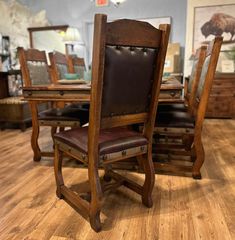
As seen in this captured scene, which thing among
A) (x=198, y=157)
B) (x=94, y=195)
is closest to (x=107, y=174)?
(x=94, y=195)

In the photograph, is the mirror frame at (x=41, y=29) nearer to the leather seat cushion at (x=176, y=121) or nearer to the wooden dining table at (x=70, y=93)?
the wooden dining table at (x=70, y=93)

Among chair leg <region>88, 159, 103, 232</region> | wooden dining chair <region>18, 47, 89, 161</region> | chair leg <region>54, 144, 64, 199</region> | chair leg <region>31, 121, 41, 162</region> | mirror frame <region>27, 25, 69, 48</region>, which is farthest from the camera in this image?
mirror frame <region>27, 25, 69, 48</region>

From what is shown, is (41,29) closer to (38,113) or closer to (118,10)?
(118,10)

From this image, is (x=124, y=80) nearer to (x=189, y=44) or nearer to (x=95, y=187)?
(x=95, y=187)

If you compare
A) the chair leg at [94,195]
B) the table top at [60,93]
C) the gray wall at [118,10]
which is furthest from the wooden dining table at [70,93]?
the gray wall at [118,10]

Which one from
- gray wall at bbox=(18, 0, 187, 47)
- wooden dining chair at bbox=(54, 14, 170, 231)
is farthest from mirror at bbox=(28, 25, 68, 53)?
wooden dining chair at bbox=(54, 14, 170, 231)

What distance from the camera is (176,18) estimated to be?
5020mm

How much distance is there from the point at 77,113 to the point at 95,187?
1.17 m

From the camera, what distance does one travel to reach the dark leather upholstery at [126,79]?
1188 millimetres

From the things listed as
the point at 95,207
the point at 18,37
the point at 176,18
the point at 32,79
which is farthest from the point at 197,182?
the point at 18,37

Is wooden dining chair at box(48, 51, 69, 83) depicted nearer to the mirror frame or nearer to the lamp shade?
the lamp shade


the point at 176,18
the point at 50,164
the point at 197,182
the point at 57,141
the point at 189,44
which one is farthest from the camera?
the point at 176,18

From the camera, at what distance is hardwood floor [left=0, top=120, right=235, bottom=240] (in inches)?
53.1

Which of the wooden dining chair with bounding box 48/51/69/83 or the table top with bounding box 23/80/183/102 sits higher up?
the wooden dining chair with bounding box 48/51/69/83
